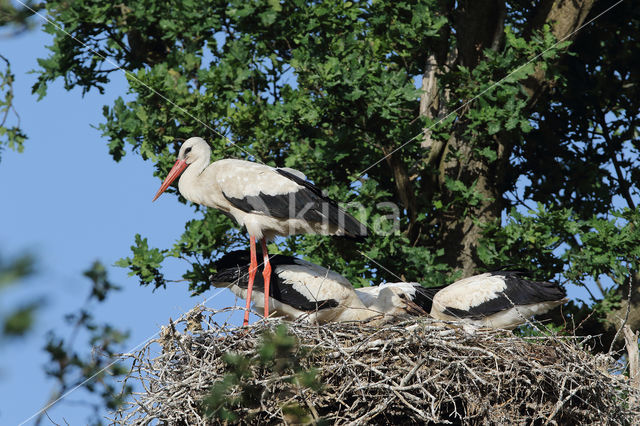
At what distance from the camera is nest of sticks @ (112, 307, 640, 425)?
5.23m

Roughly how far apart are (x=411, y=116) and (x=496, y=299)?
123 inches

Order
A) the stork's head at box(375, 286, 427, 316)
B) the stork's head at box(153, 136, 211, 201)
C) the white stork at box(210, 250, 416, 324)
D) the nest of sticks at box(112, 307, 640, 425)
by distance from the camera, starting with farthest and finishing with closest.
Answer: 1. the stork's head at box(153, 136, 211, 201)
2. the stork's head at box(375, 286, 427, 316)
3. the white stork at box(210, 250, 416, 324)
4. the nest of sticks at box(112, 307, 640, 425)

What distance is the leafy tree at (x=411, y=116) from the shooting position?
8820mm

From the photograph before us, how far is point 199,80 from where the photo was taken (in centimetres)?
975

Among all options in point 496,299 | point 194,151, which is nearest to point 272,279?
point 194,151

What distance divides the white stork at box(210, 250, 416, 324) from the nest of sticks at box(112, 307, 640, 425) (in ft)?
3.91

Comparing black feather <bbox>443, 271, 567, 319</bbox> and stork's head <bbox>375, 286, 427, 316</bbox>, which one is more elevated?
stork's head <bbox>375, 286, 427, 316</bbox>

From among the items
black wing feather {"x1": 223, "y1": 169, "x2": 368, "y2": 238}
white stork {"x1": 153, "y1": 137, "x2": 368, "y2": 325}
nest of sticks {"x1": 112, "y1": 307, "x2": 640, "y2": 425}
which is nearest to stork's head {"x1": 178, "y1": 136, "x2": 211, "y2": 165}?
white stork {"x1": 153, "y1": 137, "x2": 368, "y2": 325}

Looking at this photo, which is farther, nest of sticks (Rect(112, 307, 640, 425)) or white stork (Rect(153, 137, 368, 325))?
white stork (Rect(153, 137, 368, 325))

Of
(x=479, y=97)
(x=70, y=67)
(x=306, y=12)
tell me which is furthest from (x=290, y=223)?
(x=70, y=67)

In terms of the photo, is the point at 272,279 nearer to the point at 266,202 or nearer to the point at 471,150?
the point at 266,202

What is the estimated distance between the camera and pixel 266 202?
7.18 metres

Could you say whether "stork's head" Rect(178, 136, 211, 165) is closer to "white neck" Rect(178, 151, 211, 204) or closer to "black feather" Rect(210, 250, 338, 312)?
"white neck" Rect(178, 151, 211, 204)

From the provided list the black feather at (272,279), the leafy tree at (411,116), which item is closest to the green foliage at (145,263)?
the leafy tree at (411,116)
